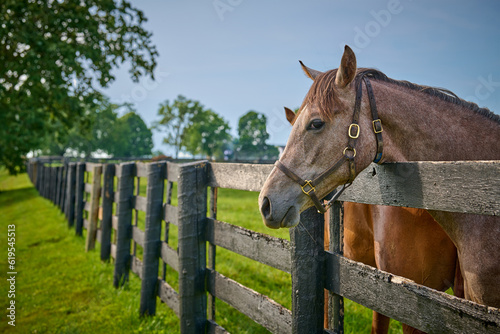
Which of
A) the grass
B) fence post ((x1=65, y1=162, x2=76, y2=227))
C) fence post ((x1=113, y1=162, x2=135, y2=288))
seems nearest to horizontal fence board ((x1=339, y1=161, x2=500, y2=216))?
the grass

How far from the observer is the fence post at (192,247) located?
3029 mm

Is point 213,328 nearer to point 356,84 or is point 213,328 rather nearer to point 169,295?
point 169,295

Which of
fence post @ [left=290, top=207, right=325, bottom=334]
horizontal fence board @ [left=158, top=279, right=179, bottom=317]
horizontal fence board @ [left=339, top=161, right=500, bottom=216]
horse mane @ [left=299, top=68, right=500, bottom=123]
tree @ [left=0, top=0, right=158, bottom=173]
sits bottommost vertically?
horizontal fence board @ [left=158, top=279, right=179, bottom=317]

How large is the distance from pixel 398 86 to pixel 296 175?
3.55 feet

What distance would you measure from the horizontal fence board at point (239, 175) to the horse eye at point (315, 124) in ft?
1.44

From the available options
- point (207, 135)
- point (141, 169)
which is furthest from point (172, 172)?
point (207, 135)

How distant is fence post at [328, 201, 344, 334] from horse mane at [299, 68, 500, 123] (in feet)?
1.89

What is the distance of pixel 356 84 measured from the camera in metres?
2.00

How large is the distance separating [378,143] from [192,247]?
202 cm

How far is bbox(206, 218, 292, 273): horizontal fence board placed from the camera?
213 centimetres

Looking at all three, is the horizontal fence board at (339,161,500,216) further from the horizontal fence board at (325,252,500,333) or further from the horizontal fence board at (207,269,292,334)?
the horizontal fence board at (207,269,292,334)

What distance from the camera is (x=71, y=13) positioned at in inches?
430

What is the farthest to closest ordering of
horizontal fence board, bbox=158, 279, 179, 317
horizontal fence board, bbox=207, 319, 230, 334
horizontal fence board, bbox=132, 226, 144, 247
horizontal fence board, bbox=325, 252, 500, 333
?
1. horizontal fence board, bbox=132, 226, 144, 247
2. horizontal fence board, bbox=158, 279, 179, 317
3. horizontal fence board, bbox=207, 319, 230, 334
4. horizontal fence board, bbox=325, 252, 500, 333

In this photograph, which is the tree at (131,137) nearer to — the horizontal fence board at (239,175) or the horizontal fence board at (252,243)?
the horizontal fence board at (239,175)
